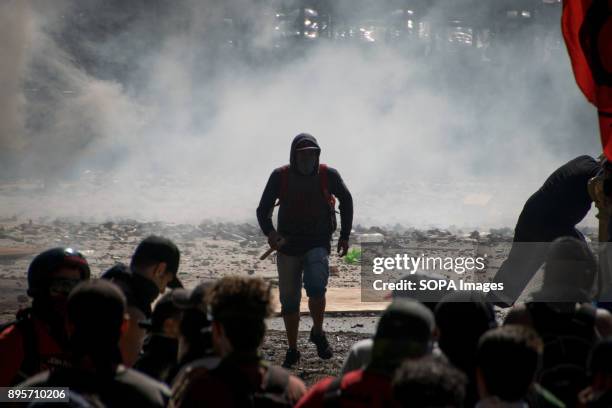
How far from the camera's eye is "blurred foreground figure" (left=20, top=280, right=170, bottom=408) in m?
2.74

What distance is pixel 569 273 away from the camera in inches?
152

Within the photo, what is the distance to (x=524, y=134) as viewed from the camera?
23.3 m

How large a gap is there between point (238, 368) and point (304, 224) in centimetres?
386

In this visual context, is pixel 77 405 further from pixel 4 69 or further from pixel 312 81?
pixel 312 81

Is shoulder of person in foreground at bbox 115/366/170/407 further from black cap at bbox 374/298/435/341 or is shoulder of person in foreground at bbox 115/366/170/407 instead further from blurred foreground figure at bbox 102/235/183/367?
blurred foreground figure at bbox 102/235/183/367

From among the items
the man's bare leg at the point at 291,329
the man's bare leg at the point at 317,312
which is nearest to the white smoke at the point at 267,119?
the man's bare leg at the point at 317,312

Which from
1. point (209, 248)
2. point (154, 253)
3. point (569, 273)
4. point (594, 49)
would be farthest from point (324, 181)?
point (209, 248)

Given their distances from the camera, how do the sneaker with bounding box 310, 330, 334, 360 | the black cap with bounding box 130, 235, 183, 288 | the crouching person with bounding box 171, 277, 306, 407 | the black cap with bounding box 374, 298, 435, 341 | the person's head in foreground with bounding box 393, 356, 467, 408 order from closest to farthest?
1. the person's head in foreground with bounding box 393, 356, 467, 408
2. the crouching person with bounding box 171, 277, 306, 407
3. the black cap with bounding box 374, 298, 435, 341
4. the black cap with bounding box 130, 235, 183, 288
5. the sneaker with bounding box 310, 330, 334, 360

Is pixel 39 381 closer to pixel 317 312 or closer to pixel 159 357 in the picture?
pixel 159 357

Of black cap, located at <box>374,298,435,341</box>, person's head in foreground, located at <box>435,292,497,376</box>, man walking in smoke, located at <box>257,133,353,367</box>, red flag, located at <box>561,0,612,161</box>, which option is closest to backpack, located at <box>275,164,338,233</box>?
man walking in smoke, located at <box>257,133,353,367</box>

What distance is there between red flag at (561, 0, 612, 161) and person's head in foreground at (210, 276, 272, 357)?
276cm

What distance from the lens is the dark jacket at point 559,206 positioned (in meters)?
5.38

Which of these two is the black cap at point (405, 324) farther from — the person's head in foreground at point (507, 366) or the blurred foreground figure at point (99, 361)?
the blurred foreground figure at point (99, 361)

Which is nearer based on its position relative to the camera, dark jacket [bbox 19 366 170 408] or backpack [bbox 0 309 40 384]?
dark jacket [bbox 19 366 170 408]
